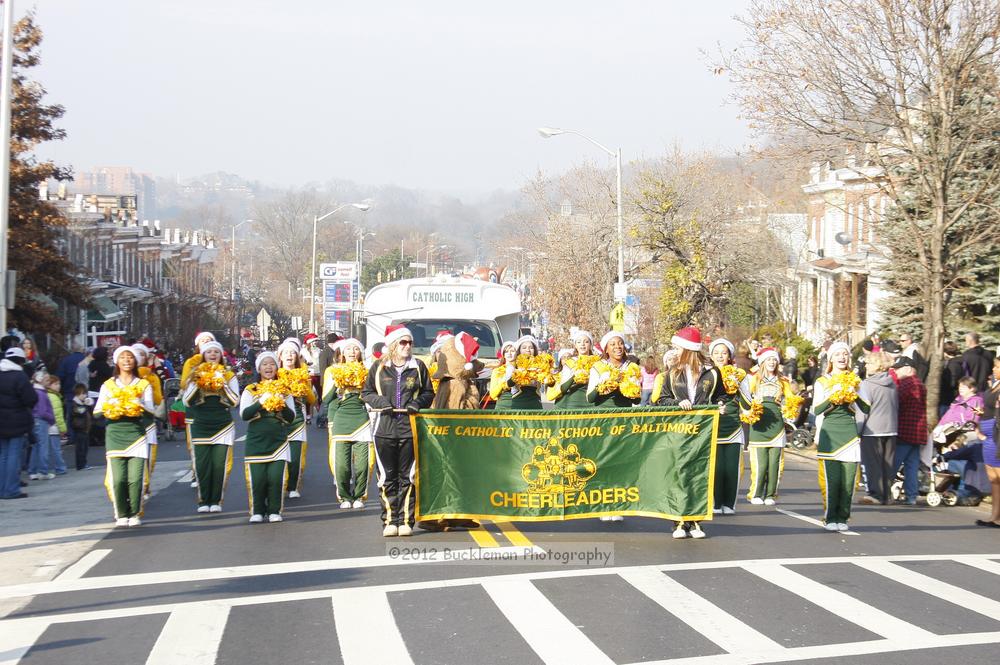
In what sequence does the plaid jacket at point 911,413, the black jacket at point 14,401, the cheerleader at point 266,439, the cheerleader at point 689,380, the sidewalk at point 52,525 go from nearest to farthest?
the sidewalk at point 52,525 < the cheerleader at point 689,380 < the cheerleader at point 266,439 < the plaid jacket at point 911,413 < the black jacket at point 14,401

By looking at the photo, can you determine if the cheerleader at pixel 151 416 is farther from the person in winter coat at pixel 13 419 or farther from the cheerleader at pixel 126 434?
the person in winter coat at pixel 13 419

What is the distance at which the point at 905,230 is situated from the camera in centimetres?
2370

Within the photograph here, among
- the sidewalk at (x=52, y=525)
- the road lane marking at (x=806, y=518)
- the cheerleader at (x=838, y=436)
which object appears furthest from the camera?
the road lane marking at (x=806, y=518)

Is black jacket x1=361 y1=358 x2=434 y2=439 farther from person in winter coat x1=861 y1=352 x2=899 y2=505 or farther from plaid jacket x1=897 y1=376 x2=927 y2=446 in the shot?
plaid jacket x1=897 y1=376 x2=927 y2=446

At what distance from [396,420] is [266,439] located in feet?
5.92

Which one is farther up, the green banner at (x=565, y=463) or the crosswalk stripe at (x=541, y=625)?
the green banner at (x=565, y=463)

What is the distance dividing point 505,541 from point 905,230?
14.6 metres

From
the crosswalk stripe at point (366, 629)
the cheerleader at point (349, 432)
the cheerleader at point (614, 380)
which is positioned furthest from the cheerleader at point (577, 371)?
the crosswalk stripe at point (366, 629)

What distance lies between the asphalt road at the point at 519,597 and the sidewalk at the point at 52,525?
218mm

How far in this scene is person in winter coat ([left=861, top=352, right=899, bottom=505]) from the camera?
14.9 m

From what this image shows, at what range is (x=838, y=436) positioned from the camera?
12.4 m

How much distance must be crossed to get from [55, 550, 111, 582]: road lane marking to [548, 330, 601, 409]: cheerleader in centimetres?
488

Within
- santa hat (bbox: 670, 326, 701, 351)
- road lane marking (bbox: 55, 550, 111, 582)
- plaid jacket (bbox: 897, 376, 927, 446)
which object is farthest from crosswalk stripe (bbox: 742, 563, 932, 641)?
road lane marking (bbox: 55, 550, 111, 582)

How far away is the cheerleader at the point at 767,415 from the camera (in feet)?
46.5
